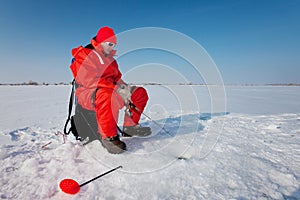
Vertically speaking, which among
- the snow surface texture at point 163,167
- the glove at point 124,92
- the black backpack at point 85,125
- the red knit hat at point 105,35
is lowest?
the snow surface texture at point 163,167

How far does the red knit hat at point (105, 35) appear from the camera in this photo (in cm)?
202

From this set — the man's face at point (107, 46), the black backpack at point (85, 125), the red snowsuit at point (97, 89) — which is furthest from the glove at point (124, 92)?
the man's face at point (107, 46)

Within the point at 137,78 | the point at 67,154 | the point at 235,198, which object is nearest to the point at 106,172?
the point at 67,154

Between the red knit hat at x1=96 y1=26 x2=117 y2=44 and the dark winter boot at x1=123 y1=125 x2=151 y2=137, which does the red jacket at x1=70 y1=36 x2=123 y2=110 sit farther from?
the dark winter boot at x1=123 y1=125 x2=151 y2=137

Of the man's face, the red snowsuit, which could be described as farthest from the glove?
the man's face

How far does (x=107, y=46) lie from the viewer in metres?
2.09

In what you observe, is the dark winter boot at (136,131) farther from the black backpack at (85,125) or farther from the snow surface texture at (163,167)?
the black backpack at (85,125)

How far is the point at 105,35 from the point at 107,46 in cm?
13

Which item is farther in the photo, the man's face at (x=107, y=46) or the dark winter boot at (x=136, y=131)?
the dark winter boot at (x=136, y=131)

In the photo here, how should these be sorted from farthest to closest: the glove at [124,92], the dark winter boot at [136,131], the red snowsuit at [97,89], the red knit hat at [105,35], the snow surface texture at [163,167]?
the dark winter boot at [136,131] → the red knit hat at [105,35] → the glove at [124,92] → the red snowsuit at [97,89] → the snow surface texture at [163,167]

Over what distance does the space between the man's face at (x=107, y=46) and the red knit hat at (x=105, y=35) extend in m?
0.04

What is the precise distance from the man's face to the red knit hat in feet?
0.13

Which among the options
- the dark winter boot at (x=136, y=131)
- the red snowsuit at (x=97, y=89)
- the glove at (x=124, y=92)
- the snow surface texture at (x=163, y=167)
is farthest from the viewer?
the dark winter boot at (x=136, y=131)

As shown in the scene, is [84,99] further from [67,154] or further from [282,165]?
[282,165]
